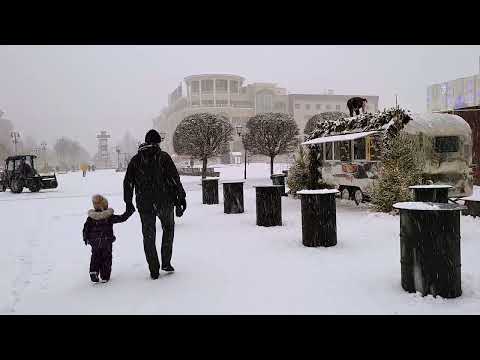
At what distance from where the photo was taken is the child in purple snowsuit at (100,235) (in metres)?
4.54

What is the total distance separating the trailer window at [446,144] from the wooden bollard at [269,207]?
4.56 meters

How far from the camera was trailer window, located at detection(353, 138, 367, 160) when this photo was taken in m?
10.8

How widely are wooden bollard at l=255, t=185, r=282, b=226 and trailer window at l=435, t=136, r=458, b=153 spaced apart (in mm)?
4558

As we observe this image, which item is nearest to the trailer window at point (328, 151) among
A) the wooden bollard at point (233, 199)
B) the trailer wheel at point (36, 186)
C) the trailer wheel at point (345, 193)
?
the trailer wheel at point (345, 193)

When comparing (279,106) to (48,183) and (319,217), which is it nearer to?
(48,183)

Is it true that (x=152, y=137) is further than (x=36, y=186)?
No

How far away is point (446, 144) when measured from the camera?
394 inches

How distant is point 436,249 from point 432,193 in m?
4.12

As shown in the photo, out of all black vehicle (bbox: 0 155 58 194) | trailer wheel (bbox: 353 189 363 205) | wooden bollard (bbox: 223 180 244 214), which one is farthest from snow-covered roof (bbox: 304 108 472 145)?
black vehicle (bbox: 0 155 58 194)

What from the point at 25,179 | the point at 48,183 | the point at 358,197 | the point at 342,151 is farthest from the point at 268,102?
the point at 358,197

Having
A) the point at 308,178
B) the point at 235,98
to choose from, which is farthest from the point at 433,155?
the point at 235,98

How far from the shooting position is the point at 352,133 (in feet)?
39.1

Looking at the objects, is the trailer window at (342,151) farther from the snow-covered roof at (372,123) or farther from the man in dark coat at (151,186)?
the man in dark coat at (151,186)
